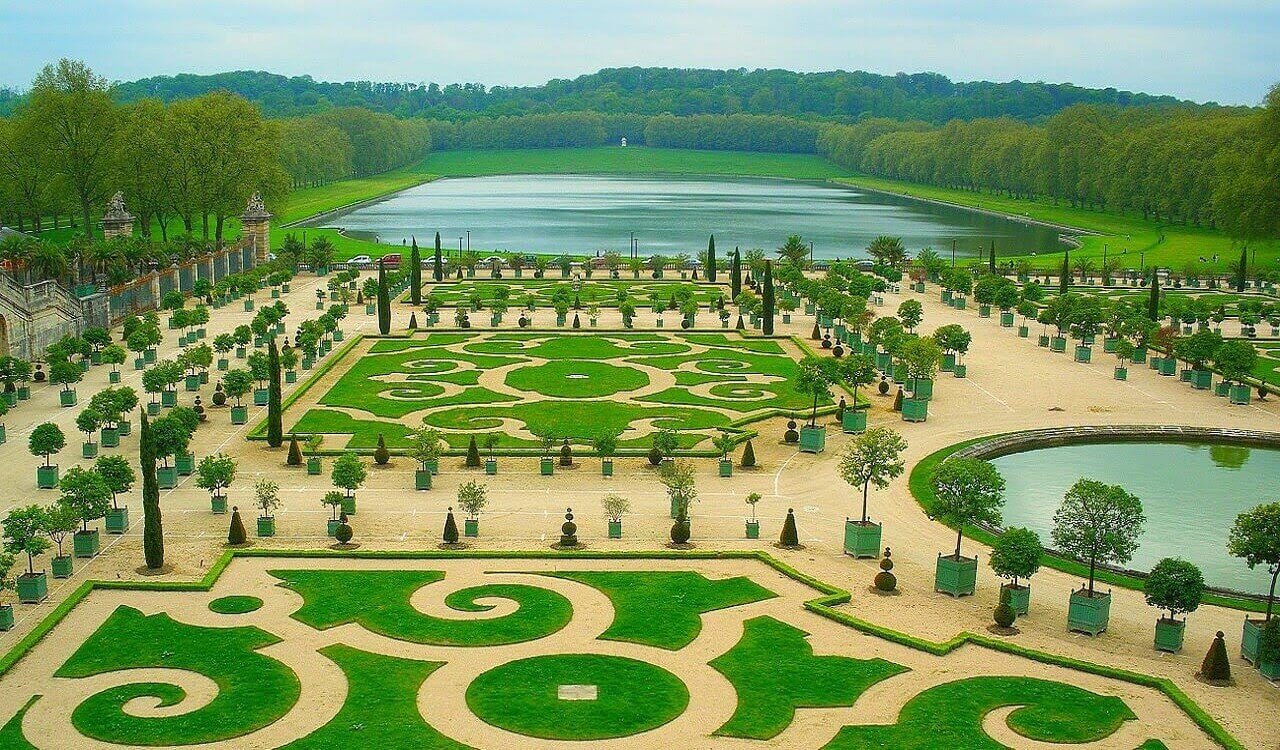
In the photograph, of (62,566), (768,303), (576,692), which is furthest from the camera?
(768,303)

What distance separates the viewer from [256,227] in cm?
10731

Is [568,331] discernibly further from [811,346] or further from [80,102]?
[80,102]

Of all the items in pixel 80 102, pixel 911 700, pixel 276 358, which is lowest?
pixel 911 700

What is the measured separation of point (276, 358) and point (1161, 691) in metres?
34.6

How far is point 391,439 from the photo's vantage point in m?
48.1

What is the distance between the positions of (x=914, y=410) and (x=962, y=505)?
19.1 meters

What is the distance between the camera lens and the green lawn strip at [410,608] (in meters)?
29.4

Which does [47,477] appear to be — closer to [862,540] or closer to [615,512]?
[615,512]

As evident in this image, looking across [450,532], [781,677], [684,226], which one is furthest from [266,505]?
[684,226]

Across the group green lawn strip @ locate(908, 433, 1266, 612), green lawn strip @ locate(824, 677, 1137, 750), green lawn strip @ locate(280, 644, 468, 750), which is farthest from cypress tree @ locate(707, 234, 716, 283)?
green lawn strip @ locate(824, 677, 1137, 750)

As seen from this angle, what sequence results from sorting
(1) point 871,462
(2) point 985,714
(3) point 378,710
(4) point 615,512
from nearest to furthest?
(3) point 378,710, (2) point 985,714, (4) point 615,512, (1) point 871,462

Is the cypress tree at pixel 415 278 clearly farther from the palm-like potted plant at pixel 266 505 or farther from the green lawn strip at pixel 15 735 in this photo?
the green lawn strip at pixel 15 735

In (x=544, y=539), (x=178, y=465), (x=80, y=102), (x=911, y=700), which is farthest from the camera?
(x=80, y=102)

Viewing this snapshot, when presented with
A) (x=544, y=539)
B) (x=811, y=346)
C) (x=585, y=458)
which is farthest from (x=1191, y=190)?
(x=544, y=539)
